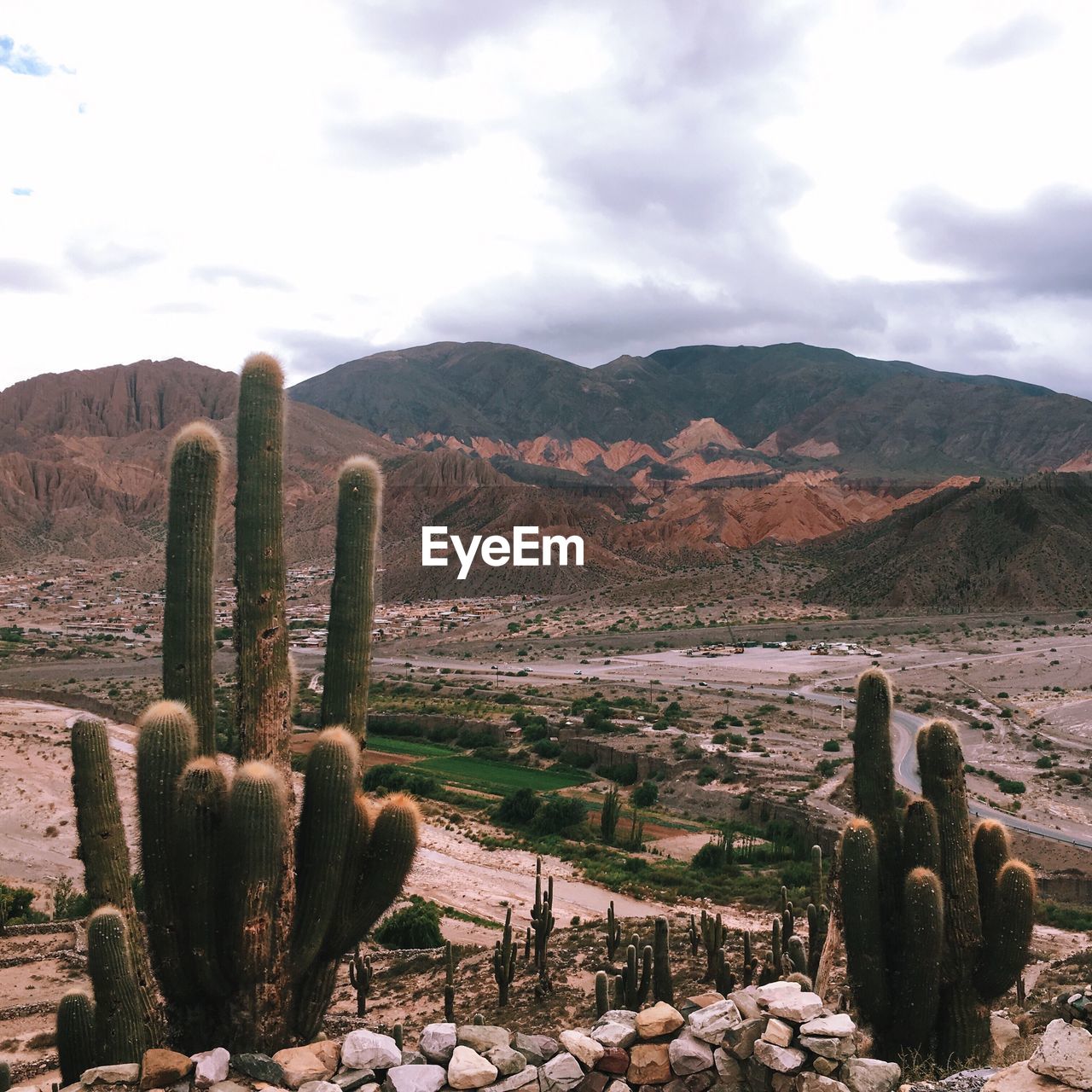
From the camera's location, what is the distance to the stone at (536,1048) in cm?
759

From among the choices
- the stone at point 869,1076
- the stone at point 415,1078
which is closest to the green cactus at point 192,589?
the stone at point 415,1078

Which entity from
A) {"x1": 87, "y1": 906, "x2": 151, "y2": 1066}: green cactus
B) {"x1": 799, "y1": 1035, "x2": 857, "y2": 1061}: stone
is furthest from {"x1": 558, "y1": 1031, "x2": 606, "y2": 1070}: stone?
{"x1": 87, "y1": 906, "x2": 151, "y2": 1066}: green cactus

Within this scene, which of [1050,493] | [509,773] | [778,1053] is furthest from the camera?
[1050,493]

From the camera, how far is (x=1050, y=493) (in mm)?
116750

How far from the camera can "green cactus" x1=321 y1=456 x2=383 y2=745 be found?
1167 centimetres

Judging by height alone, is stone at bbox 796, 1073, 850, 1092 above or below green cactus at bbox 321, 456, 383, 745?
below

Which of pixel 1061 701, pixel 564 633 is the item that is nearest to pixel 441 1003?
pixel 1061 701

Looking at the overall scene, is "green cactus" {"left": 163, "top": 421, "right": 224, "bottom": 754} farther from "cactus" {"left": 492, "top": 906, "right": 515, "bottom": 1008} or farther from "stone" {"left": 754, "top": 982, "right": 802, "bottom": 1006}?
"cactus" {"left": 492, "top": 906, "right": 515, "bottom": 1008}

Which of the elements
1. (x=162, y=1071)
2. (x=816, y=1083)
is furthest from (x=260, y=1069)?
(x=816, y=1083)

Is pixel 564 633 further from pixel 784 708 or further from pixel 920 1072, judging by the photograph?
pixel 920 1072

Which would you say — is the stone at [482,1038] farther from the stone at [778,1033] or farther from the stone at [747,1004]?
the stone at [778,1033]

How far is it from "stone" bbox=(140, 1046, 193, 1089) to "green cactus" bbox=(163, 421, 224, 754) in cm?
406

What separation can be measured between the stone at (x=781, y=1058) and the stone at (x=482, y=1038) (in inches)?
73.8

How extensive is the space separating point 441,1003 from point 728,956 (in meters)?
6.19
